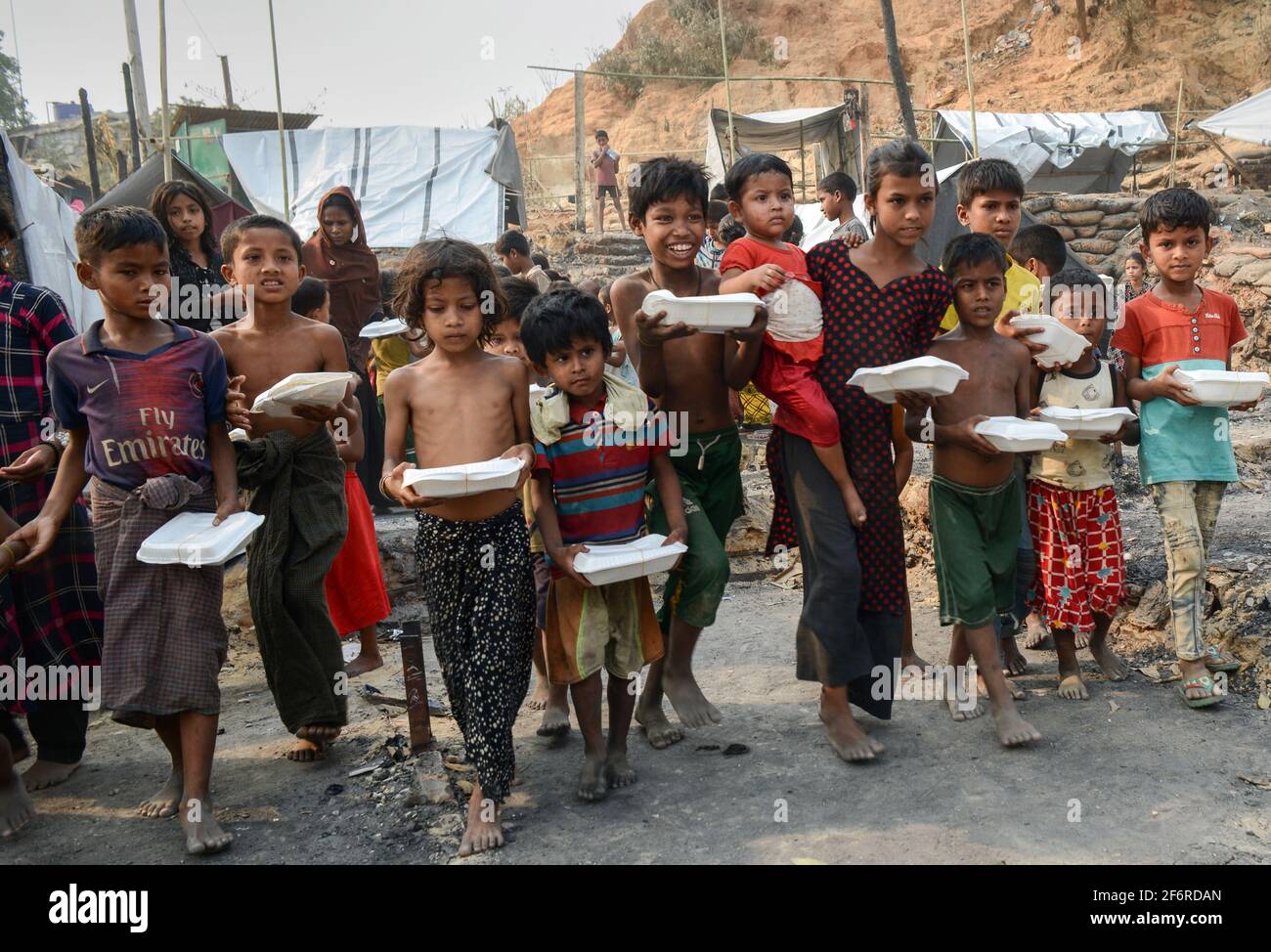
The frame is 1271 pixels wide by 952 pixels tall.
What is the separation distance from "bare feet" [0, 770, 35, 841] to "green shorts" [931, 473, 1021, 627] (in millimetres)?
3055

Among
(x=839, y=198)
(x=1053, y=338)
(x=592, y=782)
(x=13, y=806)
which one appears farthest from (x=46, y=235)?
(x=1053, y=338)

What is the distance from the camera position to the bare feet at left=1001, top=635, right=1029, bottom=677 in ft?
12.8

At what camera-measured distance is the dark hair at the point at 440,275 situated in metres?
2.93

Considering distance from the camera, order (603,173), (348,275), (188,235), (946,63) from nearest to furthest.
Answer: (188,235), (348,275), (603,173), (946,63)

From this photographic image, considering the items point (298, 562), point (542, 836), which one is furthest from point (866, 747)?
point (298, 562)

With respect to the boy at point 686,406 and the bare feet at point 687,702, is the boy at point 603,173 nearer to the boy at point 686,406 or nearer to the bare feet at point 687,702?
the boy at point 686,406

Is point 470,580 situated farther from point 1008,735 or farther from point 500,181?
point 500,181

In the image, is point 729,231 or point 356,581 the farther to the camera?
point 729,231

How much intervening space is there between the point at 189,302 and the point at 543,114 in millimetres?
29062

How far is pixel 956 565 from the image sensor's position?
11.0ft

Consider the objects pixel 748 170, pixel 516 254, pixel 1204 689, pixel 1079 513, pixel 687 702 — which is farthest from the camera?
pixel 516 254

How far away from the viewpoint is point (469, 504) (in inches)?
115

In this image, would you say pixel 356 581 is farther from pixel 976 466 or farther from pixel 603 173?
pixel 603 173

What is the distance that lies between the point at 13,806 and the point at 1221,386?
13.8 feet
